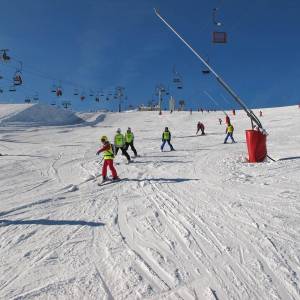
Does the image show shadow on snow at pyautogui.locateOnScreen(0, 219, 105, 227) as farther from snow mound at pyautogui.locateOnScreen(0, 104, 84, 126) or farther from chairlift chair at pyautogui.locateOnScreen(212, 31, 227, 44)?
snow mound at pyautogui.locateOnScreen(0, 104, 84, 126)

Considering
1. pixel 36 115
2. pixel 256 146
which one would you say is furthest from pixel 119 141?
pixel 36 115

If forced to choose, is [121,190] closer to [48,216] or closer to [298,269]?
[48,216]

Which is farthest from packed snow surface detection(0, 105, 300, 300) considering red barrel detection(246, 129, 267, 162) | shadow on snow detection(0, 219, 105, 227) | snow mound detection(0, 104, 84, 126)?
snow mound detection(0, 104, 84, 126)

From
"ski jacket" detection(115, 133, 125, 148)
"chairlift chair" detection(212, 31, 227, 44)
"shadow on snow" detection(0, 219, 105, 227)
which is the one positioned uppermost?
"chairlift chair" detection(212, 31, 227, 44)

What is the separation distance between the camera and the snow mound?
5406cm

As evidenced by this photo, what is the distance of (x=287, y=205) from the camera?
27.5ft

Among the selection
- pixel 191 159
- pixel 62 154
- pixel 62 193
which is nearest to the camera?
pixel 62 193

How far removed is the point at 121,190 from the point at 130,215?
108 inches

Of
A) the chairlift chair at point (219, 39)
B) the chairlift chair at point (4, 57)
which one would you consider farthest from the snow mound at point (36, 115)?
the chairlift chair at point (219, 39)

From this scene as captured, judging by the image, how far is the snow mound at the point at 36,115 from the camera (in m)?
54.1

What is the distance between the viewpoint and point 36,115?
5888 centimetres

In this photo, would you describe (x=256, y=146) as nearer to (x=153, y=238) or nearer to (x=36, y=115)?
(x=153, y=238)

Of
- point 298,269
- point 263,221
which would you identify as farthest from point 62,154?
point 298,269

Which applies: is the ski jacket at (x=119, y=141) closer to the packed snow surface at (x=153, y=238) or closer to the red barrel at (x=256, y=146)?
the packed snow surface at (x=153, y=238)
